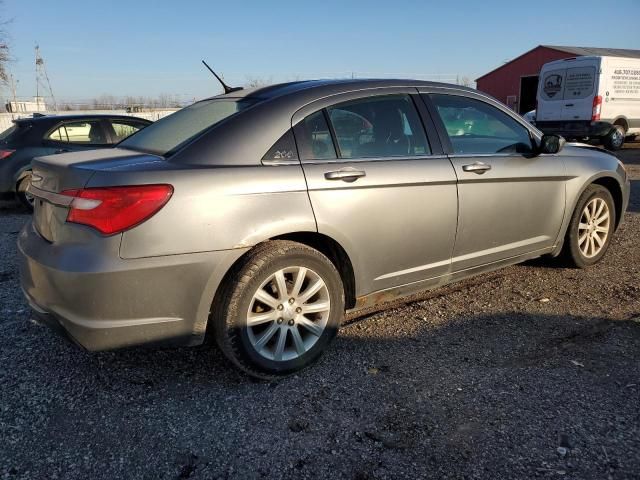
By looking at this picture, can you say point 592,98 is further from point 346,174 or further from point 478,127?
point 346,174

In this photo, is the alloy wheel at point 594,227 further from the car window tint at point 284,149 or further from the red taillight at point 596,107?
the red taillight at point 596,107

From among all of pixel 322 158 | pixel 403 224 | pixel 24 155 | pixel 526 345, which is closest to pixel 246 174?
pixel 322 158

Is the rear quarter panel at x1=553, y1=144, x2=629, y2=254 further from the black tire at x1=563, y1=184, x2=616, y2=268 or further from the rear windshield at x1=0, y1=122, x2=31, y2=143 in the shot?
the rear windshield at x1=0, y1=122, x2=31, y2=143

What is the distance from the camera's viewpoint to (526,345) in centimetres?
325

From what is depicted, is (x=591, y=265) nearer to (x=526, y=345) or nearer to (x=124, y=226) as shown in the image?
(x=526, y=345)

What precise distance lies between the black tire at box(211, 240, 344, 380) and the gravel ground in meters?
0.13

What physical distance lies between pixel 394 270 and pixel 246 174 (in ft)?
3.83

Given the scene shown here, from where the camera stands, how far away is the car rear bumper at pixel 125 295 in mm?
2395

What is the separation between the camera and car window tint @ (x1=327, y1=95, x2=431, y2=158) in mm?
3094

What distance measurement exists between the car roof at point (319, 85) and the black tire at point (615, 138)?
48.7 ft

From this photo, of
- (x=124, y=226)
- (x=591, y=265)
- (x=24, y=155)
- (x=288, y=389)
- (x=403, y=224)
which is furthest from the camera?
(x=24, y=155)

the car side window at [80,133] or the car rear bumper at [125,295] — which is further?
the car side window at [80,133]

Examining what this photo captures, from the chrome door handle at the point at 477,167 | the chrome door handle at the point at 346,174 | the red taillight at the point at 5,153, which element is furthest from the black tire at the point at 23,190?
the chrome door handle at the point at 477,167

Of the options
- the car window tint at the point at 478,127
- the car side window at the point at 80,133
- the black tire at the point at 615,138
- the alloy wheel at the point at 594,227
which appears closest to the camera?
the car window tint at the point at 478,127
